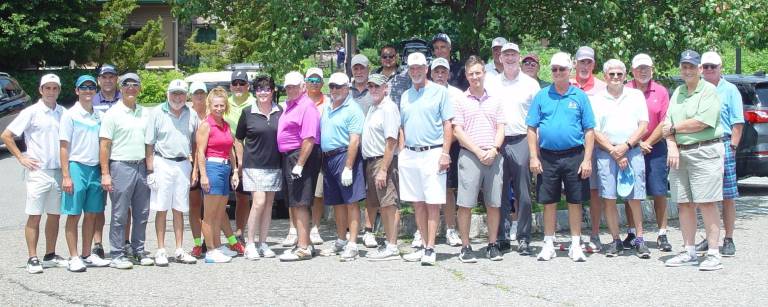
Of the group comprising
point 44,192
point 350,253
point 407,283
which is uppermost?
point 44,192

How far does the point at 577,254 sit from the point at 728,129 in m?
1.78

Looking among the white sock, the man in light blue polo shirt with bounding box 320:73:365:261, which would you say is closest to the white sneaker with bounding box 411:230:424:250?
the man in light blue polo shirt with bounding box 320:73:365:261

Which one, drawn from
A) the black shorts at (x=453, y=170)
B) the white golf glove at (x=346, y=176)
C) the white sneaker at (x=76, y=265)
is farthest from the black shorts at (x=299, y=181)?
the white sneaker at (x=76, y=265)

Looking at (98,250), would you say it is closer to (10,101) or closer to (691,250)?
(691,250)

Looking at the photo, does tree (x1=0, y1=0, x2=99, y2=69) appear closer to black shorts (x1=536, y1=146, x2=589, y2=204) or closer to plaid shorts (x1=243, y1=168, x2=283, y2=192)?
plaid shorts (x1=243, y1=168, x2=283, y2=192)

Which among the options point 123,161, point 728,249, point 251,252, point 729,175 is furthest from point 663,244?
point 123,161

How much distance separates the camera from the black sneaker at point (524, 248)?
33.2 ft

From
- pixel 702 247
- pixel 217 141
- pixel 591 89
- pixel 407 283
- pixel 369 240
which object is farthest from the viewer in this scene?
pixel 369 240

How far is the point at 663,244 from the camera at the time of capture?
10180 mm

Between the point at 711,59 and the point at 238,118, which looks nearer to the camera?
the point at 711,59

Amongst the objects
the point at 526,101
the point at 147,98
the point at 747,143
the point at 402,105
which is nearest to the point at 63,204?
the point at 402,105

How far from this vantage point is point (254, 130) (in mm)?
10023

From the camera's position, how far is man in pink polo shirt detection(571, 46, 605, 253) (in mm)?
10078

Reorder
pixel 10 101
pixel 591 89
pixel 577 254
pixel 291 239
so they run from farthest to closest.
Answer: pixel 10 101, pixel 291 239, pixel 591 89, pixel 577 254
